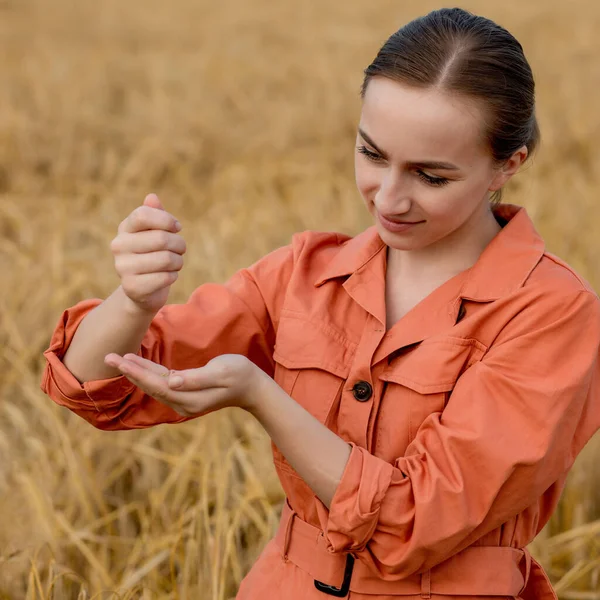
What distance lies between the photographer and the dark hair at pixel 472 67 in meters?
1.51

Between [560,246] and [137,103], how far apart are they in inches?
111

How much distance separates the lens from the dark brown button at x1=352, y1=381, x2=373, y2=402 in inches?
61.1

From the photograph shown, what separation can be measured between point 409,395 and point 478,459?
0.16 meters

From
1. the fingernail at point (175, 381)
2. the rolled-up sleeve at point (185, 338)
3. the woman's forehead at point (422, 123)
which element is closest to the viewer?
the fingernail at point (175, 381)

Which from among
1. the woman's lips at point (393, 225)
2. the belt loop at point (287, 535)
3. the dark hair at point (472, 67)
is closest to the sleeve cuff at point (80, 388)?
the belt loop at point (287, 535)

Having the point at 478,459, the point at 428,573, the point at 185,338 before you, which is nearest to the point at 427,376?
the point at 478,459

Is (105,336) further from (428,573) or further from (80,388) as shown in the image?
(428,573)

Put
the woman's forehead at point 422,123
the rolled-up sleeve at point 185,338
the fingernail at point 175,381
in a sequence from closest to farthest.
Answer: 1. the fingernail at point 175,381
2. the woman's forehead at point 422,123
3. the rolled-up sleeve at point 185,338

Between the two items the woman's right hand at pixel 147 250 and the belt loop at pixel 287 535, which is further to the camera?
the belt loop at pixel 287 535

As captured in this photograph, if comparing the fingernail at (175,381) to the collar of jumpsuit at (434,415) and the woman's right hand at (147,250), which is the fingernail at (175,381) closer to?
the woman's right hand at (147,250)

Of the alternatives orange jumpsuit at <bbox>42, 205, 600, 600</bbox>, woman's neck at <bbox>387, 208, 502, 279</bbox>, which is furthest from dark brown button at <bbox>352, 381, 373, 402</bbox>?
woman's neck at <bbox>387, 208, 502, 279</bbox>

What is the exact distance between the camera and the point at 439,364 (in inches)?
59.9

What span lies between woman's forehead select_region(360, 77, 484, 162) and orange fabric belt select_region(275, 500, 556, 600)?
0.59 meters

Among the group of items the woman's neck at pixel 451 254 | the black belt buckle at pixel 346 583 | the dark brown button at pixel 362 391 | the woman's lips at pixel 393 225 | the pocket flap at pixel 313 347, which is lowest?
the black belt buckle at pixel 346 583
